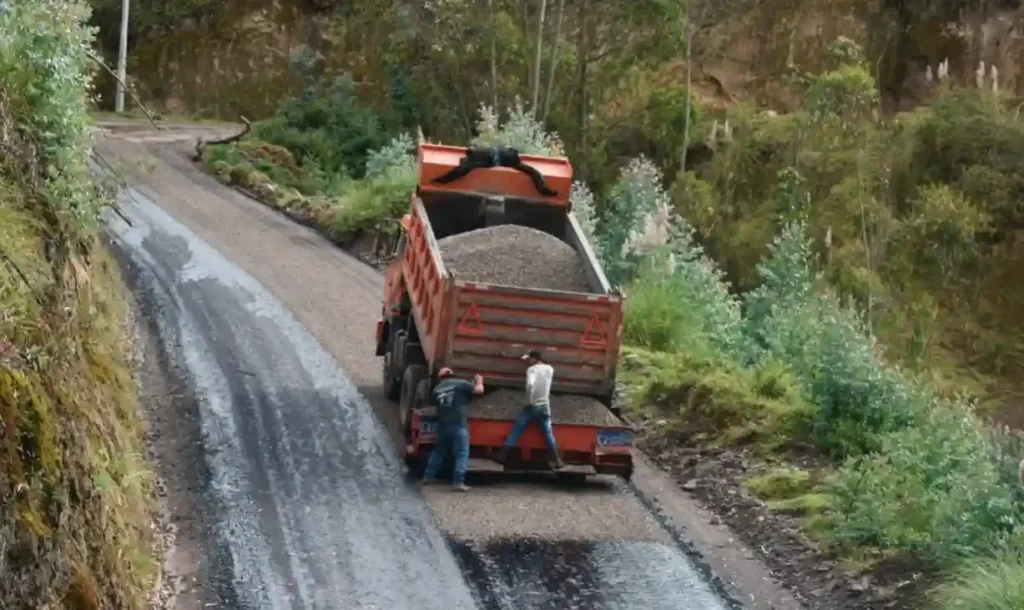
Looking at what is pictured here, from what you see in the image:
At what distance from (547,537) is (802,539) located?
2.26m

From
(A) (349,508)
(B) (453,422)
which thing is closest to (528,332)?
(B) (453,422)

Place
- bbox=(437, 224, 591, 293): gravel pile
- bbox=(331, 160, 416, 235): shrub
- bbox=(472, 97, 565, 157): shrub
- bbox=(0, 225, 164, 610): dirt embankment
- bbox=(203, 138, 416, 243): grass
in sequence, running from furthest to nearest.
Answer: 1. bbox=(203, 138, 416, 243): grass
2. bbox=(331, 160, 416, 235): shrub
3. bbox=(472, 97, 565, 157): shrub
4. bbox=(437, 224, 591, 293): gravel pile
5. bbox=(0, 225, 164, 610): dirt embankment

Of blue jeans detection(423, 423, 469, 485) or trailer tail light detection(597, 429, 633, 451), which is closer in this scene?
blue jeans detection(423, 423, 469, 485)

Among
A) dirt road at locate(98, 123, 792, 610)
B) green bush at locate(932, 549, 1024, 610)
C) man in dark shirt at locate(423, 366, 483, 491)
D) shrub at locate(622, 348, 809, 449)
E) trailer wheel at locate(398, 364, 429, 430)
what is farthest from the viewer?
shrub at locate(622, 348, 809, 449)

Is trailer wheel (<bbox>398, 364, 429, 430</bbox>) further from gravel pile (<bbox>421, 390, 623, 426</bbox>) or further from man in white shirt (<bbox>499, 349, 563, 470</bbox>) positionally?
man in white shirt (<bbox>499, 349, 563, 470</bbox>)

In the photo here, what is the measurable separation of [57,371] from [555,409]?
5.39 metres

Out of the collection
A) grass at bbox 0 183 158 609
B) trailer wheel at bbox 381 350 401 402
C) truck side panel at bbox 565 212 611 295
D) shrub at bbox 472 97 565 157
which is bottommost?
trailer wheel at bbox 381 350 401 402

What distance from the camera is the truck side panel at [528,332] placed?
11.8m

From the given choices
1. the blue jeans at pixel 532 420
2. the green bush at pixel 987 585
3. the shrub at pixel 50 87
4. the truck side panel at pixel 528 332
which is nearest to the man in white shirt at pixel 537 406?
the blue jeans at pixel 532 420

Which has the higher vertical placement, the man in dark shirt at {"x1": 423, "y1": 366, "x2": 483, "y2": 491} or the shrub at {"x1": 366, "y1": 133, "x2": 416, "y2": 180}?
the shrub at {"x1": 366, "y1": 133, "x2": 416, "y2": 180}

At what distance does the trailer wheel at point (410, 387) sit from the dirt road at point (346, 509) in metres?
0.38

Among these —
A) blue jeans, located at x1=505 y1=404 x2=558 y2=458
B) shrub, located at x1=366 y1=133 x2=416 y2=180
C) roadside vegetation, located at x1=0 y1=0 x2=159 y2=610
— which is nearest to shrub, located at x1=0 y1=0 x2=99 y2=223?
roadside vegetation, located at x1=0 y1=0 x2=159 y2=610

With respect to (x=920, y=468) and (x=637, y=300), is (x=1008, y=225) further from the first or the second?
(x=920, y=468)

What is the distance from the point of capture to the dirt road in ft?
30.9
